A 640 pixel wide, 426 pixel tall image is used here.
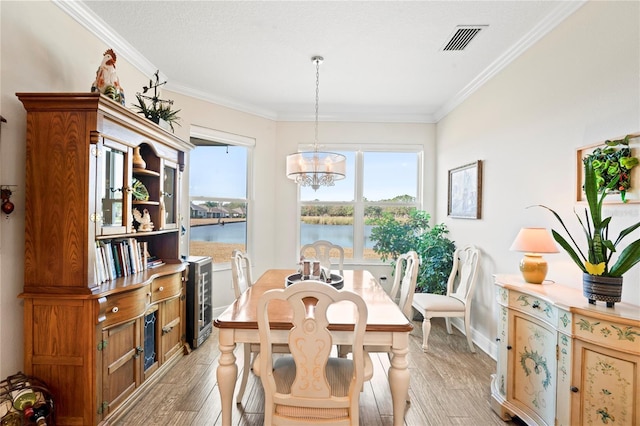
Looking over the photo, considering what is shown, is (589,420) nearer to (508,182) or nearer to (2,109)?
(508,182)

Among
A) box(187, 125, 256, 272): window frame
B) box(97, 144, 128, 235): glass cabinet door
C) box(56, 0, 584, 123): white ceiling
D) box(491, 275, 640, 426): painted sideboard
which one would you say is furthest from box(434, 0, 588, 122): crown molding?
box(97, 144, 128, 235): glass cabinet door

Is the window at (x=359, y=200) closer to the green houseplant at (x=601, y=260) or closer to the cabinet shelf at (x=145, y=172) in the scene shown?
the cabinet shelf at (x=145, y=172)

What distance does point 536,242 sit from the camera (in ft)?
6.98

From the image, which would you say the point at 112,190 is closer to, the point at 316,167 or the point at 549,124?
the point at 316,167

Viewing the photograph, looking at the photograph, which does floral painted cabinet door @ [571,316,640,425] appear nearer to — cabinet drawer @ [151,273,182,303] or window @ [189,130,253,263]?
cabinet drawer @ [151,273,182,303]

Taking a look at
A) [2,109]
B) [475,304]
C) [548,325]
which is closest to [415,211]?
[475,304]

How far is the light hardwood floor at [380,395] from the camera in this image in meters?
2.10

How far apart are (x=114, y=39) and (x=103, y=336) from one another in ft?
7.80

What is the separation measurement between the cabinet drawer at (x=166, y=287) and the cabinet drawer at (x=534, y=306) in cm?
261

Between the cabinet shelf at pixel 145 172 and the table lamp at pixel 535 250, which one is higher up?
the cabinet shelf at pixel 145 172

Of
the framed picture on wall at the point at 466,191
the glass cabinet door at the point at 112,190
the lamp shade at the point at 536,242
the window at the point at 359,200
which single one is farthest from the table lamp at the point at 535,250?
the glass cabinet door at the point at 112,190

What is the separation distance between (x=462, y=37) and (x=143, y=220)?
9.98 ft

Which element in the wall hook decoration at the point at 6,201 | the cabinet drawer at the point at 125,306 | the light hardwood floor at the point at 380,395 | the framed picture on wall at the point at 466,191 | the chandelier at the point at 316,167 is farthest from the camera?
the framed picture on wall at the point at 466,191

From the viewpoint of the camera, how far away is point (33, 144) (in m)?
1.87
